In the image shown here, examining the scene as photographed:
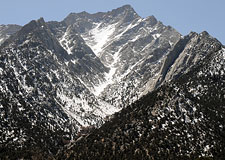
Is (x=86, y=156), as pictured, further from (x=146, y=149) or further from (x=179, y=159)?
(x=179, y=159)

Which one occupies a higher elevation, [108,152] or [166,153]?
[108,152]

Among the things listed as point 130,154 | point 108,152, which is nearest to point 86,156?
point 108,152

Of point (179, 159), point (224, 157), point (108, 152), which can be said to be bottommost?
point (224, 157)

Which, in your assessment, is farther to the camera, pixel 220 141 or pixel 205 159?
pixel 220 141

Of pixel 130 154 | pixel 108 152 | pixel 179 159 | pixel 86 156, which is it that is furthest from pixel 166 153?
pixel 86 156

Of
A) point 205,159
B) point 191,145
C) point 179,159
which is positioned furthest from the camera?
point 191,145

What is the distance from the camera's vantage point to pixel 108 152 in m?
199

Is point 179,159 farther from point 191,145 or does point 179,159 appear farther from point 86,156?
point 86,156

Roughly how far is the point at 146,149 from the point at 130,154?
10285 mm

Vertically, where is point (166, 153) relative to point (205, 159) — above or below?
above

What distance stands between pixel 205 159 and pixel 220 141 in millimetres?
50544

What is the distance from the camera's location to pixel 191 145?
19625 cm

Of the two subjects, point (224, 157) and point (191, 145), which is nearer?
point (224, 157)

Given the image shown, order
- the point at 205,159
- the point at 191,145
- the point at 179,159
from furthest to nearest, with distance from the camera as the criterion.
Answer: the point at 191,145, the point at 179,159, the point at 205,159
